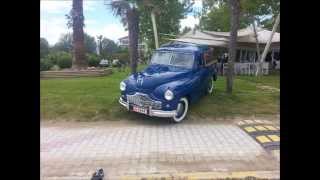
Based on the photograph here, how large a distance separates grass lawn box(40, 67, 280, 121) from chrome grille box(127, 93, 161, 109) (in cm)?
15

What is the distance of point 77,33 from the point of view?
3.95m

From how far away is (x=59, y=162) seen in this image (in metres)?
3.81

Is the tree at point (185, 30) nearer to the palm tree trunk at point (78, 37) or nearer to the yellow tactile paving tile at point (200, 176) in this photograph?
the palm tree trunk at point (78, 37)

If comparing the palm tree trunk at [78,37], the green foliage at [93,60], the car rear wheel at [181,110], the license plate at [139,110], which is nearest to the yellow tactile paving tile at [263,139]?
the car rear wheel at [181,110]

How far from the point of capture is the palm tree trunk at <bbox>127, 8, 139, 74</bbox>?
158 inches

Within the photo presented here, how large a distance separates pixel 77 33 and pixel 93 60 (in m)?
0.36

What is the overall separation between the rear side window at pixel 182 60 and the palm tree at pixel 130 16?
486 mm

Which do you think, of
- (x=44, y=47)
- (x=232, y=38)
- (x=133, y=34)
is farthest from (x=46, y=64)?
(x=232, y=38)

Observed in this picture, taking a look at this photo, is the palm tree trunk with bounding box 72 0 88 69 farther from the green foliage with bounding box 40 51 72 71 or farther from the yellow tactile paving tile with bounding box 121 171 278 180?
the yellow tactile paving tile with bounding box 121 171 278 180

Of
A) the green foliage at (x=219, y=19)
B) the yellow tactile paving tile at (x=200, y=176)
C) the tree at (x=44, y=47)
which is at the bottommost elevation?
the yellow tactile paving tile at (x=200, y=176)

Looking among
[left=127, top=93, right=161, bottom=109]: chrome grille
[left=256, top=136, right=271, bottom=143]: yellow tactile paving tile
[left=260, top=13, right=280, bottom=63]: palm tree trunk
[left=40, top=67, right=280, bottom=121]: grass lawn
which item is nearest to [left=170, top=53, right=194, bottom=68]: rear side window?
[left=40, top=67, right=280, bottom=121]: grass lawn

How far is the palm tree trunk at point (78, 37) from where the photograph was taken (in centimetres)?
383
